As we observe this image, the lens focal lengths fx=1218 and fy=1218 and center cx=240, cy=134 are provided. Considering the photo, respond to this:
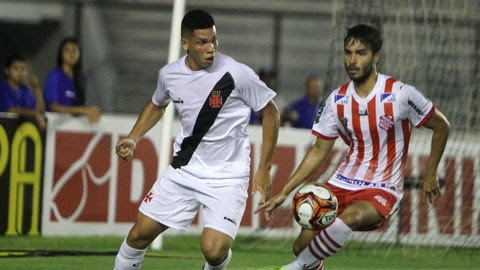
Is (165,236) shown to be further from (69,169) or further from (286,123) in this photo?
(286,123)

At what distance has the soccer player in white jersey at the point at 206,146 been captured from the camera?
25.8ft

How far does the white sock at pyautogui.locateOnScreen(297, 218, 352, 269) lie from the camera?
27.0 ft

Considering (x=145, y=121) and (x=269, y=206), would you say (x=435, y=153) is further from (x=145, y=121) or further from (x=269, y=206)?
(x=145, y=121)

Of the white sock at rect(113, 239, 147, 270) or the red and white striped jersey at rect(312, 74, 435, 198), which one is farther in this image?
the red and white striped jersey at rect(312, 74, 435, 198)

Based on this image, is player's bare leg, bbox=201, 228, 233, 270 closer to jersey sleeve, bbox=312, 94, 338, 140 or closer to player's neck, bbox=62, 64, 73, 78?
jersey sleeve, bbox=312, 94, 338, 140

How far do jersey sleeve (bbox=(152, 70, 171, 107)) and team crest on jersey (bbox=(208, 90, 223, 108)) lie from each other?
39cm

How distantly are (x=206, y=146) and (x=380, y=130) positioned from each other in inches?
53.4

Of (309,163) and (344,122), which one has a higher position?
(344,122)

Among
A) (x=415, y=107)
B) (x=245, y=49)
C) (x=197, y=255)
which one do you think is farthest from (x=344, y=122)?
(x=245, y=49)

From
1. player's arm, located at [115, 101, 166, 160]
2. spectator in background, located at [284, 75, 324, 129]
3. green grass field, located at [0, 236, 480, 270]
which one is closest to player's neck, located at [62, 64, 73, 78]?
green grass field, located at [0, 236, 480, 270]

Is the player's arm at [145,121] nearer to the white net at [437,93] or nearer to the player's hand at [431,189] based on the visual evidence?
the player's hand at [431,189]

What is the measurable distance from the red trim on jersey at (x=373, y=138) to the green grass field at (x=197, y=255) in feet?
6.88

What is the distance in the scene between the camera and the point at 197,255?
38.1ft

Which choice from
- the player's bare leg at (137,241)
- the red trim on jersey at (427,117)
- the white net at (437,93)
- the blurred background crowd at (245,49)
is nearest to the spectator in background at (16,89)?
the blurred background crowd at (245,49)
